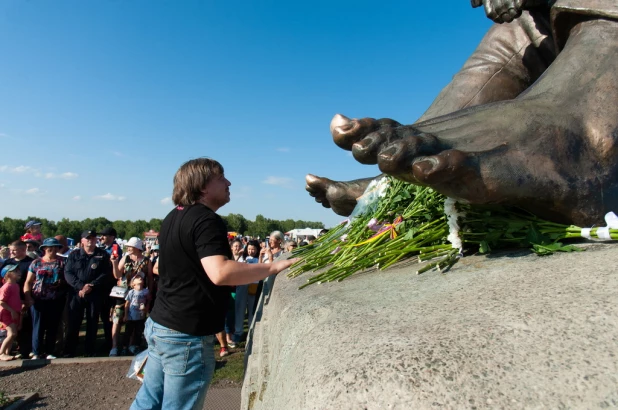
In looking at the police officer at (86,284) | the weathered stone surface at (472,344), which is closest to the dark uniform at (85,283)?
the police officer at (86,284)

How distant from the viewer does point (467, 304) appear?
1269mm

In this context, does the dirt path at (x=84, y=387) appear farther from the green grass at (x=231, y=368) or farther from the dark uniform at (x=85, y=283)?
the dark uniform at (x=85, y=283)

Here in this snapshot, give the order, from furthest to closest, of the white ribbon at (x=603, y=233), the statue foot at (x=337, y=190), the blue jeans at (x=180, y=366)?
the statue foot at (x=337, y=190) → the blue jeans at (x=180, y=366) → the white ribbon at (x=603, y=233)

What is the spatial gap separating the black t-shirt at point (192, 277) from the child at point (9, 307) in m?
5.06

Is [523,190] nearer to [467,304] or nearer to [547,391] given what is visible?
[467,304]

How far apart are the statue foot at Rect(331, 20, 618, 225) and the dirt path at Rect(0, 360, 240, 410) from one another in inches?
156

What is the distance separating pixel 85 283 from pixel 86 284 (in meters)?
0.03

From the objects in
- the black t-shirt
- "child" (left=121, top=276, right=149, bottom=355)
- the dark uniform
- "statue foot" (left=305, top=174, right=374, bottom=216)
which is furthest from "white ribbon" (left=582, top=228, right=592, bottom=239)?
the dark uniform

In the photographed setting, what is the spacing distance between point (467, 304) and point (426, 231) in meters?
0.88

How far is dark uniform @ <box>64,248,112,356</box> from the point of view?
6938mm

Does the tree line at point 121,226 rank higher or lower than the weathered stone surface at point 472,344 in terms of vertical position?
higher

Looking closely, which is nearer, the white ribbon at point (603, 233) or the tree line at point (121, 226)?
the white ribbon at point (603, 233)

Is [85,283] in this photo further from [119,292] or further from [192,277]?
[192,277]

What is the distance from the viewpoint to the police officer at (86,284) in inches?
273
